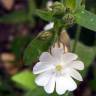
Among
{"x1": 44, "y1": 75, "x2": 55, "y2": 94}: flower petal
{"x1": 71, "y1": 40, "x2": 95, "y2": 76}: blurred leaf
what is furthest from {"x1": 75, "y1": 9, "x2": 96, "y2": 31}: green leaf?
{"x1": 71, "y1": 40, "x2": 95, "y2": 76}: blurred leaf

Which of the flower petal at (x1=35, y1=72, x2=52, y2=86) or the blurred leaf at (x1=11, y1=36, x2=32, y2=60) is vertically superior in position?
the flower petal at (x1=35, y1=72, x2=52, y2=86)

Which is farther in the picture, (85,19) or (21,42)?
(21,42)

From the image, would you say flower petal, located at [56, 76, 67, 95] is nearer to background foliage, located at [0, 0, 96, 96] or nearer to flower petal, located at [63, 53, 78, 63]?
flower petal, located at [63, 53, 78, 63]

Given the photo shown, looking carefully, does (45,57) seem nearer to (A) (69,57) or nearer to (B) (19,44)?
(A) (69,57)

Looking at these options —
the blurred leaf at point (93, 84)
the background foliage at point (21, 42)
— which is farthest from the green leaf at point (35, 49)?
the blurred leaf at point (93, 84)

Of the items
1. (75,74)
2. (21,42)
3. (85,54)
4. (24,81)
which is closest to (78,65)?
(75,74)

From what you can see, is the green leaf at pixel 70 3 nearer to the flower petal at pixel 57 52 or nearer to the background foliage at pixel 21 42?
the flower petal at pixel 57 52

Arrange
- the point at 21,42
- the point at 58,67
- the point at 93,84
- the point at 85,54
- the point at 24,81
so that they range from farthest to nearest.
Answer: the point at 21,42 < the point at 93,84 < the point at 24,81 < the point at 85,54 < the point at 58,67
